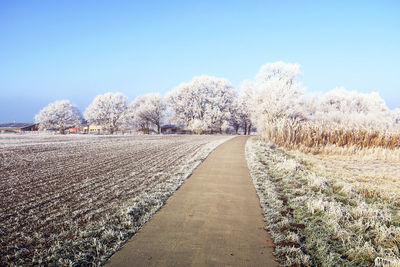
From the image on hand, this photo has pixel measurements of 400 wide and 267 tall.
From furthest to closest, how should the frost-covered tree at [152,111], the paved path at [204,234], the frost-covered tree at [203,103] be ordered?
the frost-covered tree at [152,111] → the frost-covered tree at [203,103] → the paved path at [204,234]

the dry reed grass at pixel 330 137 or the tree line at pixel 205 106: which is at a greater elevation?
the tree line at pixel 205 106

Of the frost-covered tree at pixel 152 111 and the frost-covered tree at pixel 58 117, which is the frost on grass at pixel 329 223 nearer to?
the frost-covered tree at pixel 152 111

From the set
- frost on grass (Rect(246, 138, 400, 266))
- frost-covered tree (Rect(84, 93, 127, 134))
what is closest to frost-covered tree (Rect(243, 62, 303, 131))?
frost on grass (Rect(246, 138, 400, 266))

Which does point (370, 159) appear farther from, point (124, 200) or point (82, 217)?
point (82, 217)

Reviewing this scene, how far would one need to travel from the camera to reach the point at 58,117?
5662cm

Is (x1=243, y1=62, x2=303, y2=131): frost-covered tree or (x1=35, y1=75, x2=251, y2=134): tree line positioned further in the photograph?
(x1=35, y1=75, x2=251, y2=134): tree line

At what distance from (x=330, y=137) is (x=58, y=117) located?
62.0 m

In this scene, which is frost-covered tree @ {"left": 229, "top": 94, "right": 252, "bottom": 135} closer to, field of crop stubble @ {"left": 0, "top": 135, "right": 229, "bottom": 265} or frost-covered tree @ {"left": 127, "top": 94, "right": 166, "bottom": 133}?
frost-covered tree @ {"left": 127, "top": 94, "right": 166, "bottom": 133}

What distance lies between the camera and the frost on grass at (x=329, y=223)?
326 centimetres

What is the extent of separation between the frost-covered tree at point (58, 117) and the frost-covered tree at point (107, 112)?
6.87 m

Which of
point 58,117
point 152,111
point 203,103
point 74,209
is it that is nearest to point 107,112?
point 152,111

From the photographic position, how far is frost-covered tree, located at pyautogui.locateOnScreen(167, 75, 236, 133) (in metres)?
48.9

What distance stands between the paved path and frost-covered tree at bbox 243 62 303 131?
22641mm

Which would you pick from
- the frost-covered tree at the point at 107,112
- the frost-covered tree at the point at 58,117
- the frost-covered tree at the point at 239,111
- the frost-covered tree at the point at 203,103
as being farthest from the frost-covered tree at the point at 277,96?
the frost-covered tree at the point at 58,117
